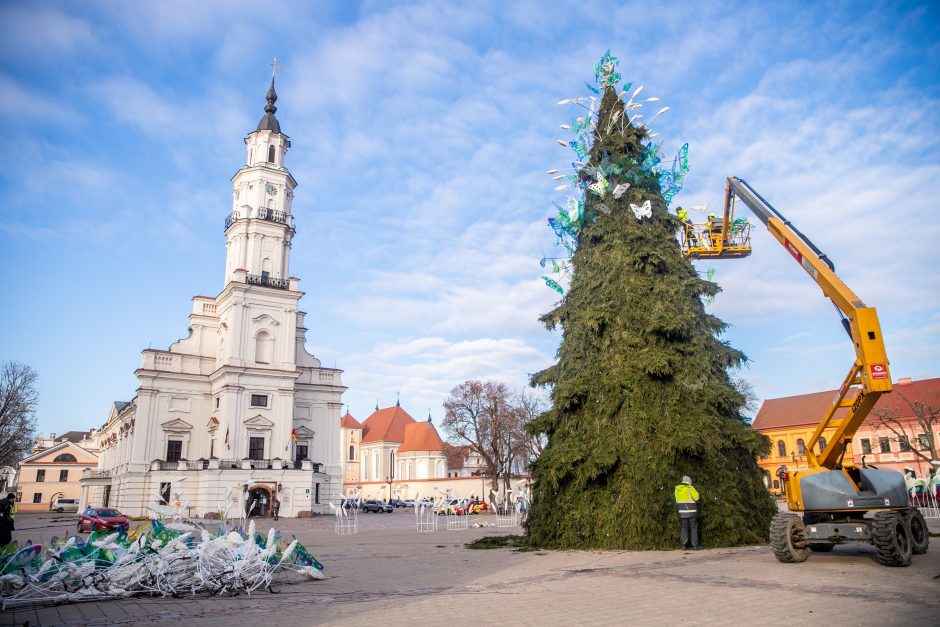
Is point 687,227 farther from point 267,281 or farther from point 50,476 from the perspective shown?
point 50,476

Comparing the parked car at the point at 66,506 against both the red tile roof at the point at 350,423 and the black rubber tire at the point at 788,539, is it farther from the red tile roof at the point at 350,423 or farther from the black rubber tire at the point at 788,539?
the black rubber tire at the point at 788,539

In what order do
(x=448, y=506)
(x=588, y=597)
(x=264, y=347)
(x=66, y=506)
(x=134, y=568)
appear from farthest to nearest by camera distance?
(x=66, y=506) < (x=264, y=347) < (x=448, y=506) < (x=134, y=568) < (x=588, y=597)

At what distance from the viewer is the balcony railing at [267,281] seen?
50.7 m

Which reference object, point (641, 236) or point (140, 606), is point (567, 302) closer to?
point (641, 236)

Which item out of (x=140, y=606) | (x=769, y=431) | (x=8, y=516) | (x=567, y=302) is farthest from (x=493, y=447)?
(x=140, y=606)

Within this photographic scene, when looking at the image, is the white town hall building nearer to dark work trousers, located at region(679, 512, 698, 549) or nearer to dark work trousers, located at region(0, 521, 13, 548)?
dark work trousers, located at region(0, 521, 13, 548)

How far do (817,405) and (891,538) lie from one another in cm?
6440

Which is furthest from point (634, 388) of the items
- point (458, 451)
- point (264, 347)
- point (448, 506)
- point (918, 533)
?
point (458, 451)

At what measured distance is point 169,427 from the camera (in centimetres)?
4894

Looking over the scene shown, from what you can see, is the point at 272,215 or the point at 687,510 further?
the point at 272,215

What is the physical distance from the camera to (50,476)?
91750 mm

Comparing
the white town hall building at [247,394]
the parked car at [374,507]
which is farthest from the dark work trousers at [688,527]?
the parked car at [374,507]

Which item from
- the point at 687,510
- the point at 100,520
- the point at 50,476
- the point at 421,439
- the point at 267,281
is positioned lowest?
the point at 100,520

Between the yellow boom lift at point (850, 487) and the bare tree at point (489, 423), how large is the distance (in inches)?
1697
